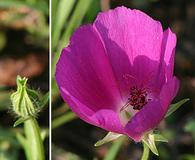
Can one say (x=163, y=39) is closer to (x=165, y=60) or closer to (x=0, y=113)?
(x=165, y=60)

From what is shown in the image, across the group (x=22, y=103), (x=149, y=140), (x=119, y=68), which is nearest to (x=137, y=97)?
(x=119, y=68)

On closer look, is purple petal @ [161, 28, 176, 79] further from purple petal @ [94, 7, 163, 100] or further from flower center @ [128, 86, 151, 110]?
flower center @ [128, 86, 151, 110]

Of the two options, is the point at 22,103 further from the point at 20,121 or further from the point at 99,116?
the point at 99,116

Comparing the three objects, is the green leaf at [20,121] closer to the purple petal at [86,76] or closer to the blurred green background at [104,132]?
the purple petal at [86,76]

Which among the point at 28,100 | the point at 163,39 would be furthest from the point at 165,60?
the point at 28,100

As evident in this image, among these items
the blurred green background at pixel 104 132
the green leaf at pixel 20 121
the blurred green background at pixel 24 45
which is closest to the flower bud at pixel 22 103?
the green leaf at pixel 20 121

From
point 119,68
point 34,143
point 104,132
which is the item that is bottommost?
point 104,132
